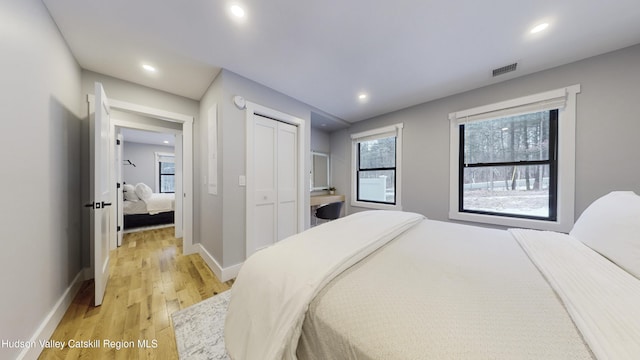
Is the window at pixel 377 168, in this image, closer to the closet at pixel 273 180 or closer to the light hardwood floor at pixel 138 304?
the closet at pixel 273 180

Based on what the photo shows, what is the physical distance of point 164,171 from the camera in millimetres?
6699

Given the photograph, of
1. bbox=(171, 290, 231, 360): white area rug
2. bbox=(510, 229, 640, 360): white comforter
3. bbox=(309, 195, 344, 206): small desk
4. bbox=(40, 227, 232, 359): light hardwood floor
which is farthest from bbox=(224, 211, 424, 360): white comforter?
bbox=(309, 195, 344, 206): small desk

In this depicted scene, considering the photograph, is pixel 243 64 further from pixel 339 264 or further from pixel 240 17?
pixel 339 264

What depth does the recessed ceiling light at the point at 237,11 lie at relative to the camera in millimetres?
1355

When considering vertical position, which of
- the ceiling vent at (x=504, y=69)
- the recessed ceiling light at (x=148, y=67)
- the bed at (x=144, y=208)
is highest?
the ceiling vent at (x=504, y=69)

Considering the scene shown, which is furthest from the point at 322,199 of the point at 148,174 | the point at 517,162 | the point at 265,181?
the point at 148,174

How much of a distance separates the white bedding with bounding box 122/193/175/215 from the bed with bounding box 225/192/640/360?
4.61 meters

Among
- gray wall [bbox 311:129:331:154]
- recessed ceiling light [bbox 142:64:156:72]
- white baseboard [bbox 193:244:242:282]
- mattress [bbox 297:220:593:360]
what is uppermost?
recessed ceiling light [bbox 142:64:156:72]

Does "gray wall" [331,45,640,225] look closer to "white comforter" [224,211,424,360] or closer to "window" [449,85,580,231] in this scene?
"window" [449,85,580,231]

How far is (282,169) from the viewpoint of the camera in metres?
2.67

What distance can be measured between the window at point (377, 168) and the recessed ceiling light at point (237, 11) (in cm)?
261

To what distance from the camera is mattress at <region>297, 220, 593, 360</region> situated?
479mm

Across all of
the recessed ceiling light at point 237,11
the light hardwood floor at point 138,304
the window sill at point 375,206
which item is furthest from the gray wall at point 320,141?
the light hardwood floor at point 138,304

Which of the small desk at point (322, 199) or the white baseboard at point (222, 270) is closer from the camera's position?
the white baseboard at point (222, 270)
